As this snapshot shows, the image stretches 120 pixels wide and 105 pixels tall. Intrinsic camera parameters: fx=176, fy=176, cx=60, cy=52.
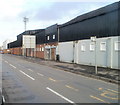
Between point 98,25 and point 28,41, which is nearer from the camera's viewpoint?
point 98,25

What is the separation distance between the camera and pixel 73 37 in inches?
1126

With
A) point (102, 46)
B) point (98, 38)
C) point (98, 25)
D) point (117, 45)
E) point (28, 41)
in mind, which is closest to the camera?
point (117, 45)

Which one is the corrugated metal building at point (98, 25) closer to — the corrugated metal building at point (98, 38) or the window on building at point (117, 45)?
the corrugated metal building at point (98, 38)

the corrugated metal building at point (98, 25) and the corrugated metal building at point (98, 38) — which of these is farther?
the corrugated metal building at point (98, 25)

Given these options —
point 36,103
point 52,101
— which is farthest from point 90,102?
point 36,103

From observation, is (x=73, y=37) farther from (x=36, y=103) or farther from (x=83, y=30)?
(x=36, y=103)

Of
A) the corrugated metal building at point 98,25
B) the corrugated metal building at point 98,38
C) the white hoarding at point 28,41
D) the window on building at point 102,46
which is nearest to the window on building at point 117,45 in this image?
the corrugated metal building at point 98,38

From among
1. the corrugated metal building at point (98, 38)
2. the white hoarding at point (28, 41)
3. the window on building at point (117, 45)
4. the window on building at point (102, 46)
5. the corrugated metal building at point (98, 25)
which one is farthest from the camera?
the white hoarding at point (28, 41)

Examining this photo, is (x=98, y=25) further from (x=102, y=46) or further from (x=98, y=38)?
(x=102, y=46)

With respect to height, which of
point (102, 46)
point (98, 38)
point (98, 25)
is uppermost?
point (98, 25)

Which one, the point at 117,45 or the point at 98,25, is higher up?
the point at 98,25

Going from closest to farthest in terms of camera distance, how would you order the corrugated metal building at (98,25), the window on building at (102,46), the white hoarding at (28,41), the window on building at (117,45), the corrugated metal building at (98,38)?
the window on building at (117,45), the corrugated metal building at (98,38), the corrugated metal building at (98,25), the window on building at (102,46), the white hoarding at (28,41)

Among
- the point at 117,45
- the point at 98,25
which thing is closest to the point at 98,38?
the point at 98,25

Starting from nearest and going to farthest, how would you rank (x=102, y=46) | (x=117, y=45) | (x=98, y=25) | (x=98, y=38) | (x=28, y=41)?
(x=117, y=45) < (x=102, y=46) < (x=98, y=38) < (x=98, y=25) < (x=28, y=41)
